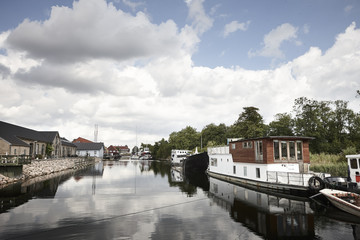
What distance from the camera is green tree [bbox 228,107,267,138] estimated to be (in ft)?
218

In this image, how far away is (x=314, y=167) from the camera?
109ft

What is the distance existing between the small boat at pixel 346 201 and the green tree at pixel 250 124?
158ft

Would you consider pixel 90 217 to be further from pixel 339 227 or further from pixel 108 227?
pixel 339 227

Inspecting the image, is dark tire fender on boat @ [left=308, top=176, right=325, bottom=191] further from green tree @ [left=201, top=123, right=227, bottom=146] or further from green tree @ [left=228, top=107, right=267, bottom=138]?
green tree @ [left=201, top=123, right=227, bottom=146]

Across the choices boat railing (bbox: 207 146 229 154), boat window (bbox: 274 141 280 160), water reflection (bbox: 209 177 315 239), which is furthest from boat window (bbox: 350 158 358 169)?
boat railing (bbox: 207 146 229 154)

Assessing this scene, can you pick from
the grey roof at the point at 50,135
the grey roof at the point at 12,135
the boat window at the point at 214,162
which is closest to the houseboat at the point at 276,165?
the boat window at the point at 214,162

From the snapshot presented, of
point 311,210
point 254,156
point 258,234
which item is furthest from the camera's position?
point 254,156

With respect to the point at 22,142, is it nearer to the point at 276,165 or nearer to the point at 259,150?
the point at 259,150

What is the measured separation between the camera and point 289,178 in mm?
24062

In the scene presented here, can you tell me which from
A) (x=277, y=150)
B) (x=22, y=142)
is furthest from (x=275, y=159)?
(x=22, y=142)

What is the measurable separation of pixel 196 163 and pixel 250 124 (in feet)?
78.3

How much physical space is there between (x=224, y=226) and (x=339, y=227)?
23.1ft

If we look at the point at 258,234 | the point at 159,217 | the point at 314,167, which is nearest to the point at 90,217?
the point at 159,217

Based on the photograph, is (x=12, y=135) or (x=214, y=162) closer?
(x=214, y=162)
